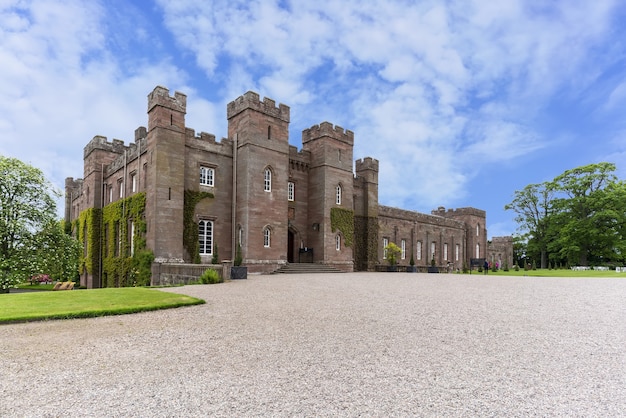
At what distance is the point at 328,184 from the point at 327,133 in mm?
4104

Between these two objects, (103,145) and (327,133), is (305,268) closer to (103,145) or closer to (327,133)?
(327,133)

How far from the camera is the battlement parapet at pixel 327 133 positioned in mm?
31141

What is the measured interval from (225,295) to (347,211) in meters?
20.4

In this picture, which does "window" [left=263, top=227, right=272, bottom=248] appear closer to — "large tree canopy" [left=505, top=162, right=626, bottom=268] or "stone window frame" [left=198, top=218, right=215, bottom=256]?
"stone window frame" [left=198, top=218, right=215, bottom=256]

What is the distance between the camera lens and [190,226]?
24188 mm

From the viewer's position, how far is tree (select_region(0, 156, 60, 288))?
21.4 metres

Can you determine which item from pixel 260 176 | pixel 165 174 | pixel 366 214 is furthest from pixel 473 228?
pixel 165 174

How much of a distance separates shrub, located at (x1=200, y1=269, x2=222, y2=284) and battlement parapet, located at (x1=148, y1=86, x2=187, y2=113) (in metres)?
11.6

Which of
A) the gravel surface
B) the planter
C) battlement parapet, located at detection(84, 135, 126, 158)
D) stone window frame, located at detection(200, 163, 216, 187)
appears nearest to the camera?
the gravel surface

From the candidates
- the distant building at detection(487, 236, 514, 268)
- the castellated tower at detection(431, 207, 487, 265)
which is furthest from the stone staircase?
the distant building at detection(487, 236, 514, 268)

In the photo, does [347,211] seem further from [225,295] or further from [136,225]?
[225,295]

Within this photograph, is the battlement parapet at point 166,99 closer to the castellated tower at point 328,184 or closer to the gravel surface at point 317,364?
the castellated tower at point 328,184

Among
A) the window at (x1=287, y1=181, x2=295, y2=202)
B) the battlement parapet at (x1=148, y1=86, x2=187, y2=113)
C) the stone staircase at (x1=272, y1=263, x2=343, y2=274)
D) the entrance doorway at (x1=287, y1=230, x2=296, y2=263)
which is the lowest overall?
the stone staircase at (x1=272, y1=263, x2=343, y2=274)

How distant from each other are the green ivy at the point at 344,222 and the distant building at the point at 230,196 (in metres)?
0.08
